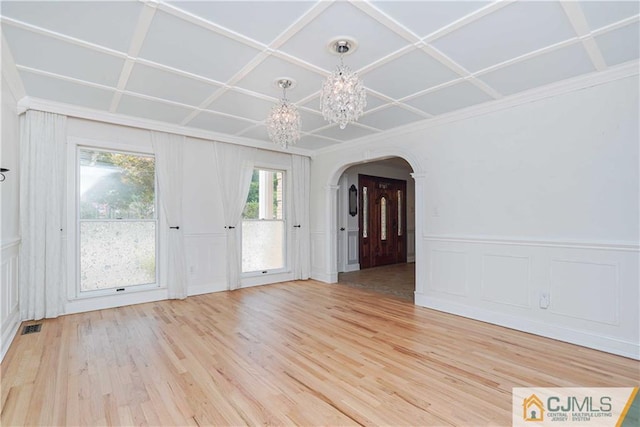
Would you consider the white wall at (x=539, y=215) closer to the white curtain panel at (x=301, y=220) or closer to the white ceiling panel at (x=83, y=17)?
the white curtain panel at (x=301, y=220)

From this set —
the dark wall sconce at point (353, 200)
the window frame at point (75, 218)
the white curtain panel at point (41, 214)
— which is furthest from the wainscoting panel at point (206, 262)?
the dark wall sconce at point (353, 200)

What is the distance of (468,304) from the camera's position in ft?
12.9

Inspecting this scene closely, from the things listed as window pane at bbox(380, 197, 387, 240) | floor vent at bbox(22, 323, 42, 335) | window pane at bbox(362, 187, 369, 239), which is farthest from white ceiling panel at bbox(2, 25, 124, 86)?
window pane at bbox(380, 197, 387, 240)

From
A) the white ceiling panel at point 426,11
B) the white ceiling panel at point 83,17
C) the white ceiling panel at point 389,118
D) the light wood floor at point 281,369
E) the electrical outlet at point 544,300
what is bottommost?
the light wood floor at point 281,369

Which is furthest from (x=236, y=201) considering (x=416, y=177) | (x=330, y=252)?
(x=416, y=177)

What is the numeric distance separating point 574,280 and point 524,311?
0.60 meters

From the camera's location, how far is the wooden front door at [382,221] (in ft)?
25.4

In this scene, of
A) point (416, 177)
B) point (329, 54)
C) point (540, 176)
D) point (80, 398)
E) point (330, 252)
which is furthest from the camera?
point (330, 252)

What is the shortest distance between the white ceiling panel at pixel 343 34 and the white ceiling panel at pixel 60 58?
5.48 ft

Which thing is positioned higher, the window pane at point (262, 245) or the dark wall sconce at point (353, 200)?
the dark wall sconce at point (353, 200)

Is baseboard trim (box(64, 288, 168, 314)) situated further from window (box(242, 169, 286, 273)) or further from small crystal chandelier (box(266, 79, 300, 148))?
small crystal chandelier (box(266, 79, 300, 148))

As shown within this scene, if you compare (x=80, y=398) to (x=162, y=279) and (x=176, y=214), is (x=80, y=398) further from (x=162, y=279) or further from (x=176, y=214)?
(x=176, y=214)

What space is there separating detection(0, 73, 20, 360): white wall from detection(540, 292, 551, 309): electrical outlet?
525cm

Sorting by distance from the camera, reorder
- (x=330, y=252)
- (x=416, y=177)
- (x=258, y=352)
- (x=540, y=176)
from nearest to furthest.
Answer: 1. (x=258, y=352)
2. (x=540, y=176)
3. (x=416, y=177)
4. (x=330, y=252)
